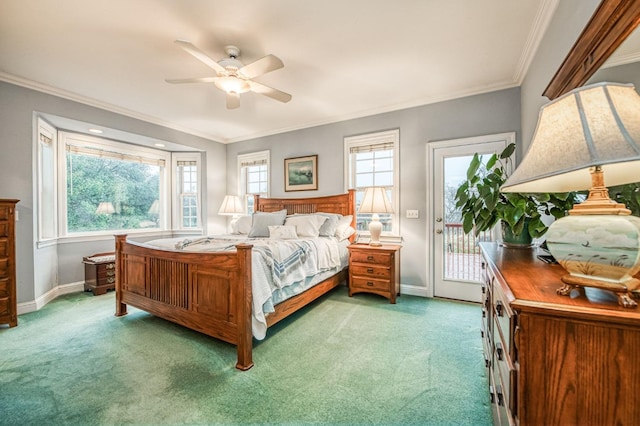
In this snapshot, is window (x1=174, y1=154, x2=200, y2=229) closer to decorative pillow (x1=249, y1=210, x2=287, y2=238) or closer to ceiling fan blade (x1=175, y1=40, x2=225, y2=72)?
decorative pillow (x1=249, y1=210, x2=287, y2=238)

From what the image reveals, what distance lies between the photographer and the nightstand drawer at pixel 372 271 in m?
3.40

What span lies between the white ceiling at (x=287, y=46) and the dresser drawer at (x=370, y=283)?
2419 millimetres

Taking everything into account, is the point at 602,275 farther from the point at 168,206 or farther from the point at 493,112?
the point at 168,206

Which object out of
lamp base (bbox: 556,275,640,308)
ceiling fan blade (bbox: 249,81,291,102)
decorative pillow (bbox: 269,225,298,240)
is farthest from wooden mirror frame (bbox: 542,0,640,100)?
decorative pillow (bbox: 269,225,298,240)

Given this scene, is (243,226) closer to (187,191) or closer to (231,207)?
(231,207)

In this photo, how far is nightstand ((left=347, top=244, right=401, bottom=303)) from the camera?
3.38 meters

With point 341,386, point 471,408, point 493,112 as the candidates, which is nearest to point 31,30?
point 341,386

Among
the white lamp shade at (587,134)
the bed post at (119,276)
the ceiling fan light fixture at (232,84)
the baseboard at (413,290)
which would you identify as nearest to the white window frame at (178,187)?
the bed post at (119,276)

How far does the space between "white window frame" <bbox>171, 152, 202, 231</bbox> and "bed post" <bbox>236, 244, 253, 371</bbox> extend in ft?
12.1

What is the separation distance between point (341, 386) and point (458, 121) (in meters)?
3.28

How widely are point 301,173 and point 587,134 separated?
4.04 metres

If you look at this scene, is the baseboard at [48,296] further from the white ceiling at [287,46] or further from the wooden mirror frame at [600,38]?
the wooden mirror frame at [600,38]

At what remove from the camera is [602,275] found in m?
0.73

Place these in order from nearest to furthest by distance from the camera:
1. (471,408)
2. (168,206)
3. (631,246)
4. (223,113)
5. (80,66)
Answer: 1. (631,246)
2. (471,408)
3. (80,66)
4. (223,113)
5. (168,206)
